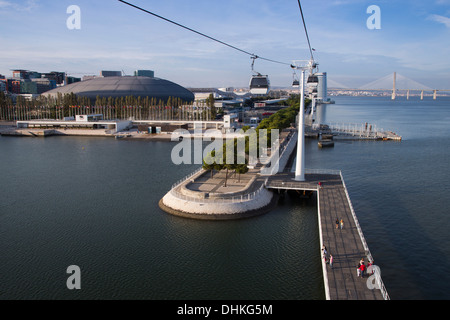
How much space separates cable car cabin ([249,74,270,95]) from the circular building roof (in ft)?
222

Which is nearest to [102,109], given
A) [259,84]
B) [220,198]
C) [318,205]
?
[259,84]

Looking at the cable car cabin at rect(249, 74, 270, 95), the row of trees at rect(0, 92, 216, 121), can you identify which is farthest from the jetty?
the row of trees at rect(0, 92, 216, 121)

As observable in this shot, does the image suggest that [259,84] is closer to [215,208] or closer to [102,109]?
[215,208]

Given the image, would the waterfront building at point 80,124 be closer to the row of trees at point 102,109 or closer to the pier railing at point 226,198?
the row of trees at point 102,109

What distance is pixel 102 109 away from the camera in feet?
252

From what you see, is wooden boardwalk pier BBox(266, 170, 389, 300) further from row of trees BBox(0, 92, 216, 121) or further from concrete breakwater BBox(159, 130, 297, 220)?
row of trees BBox(0, 92, 216, 121)

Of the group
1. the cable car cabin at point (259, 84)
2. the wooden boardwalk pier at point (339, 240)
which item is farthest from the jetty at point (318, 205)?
the cable car cabin at point (259, 84)

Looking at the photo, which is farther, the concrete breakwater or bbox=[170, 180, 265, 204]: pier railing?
bbox=[170, 180, 265, 204]: pier railing

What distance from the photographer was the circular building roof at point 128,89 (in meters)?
87.3

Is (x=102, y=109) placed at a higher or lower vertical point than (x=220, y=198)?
higher

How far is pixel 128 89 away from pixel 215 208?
248 feet

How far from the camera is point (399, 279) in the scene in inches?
560

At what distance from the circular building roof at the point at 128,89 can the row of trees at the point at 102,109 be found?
972cm

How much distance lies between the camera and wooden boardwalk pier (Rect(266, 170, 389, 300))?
11.9 meters
